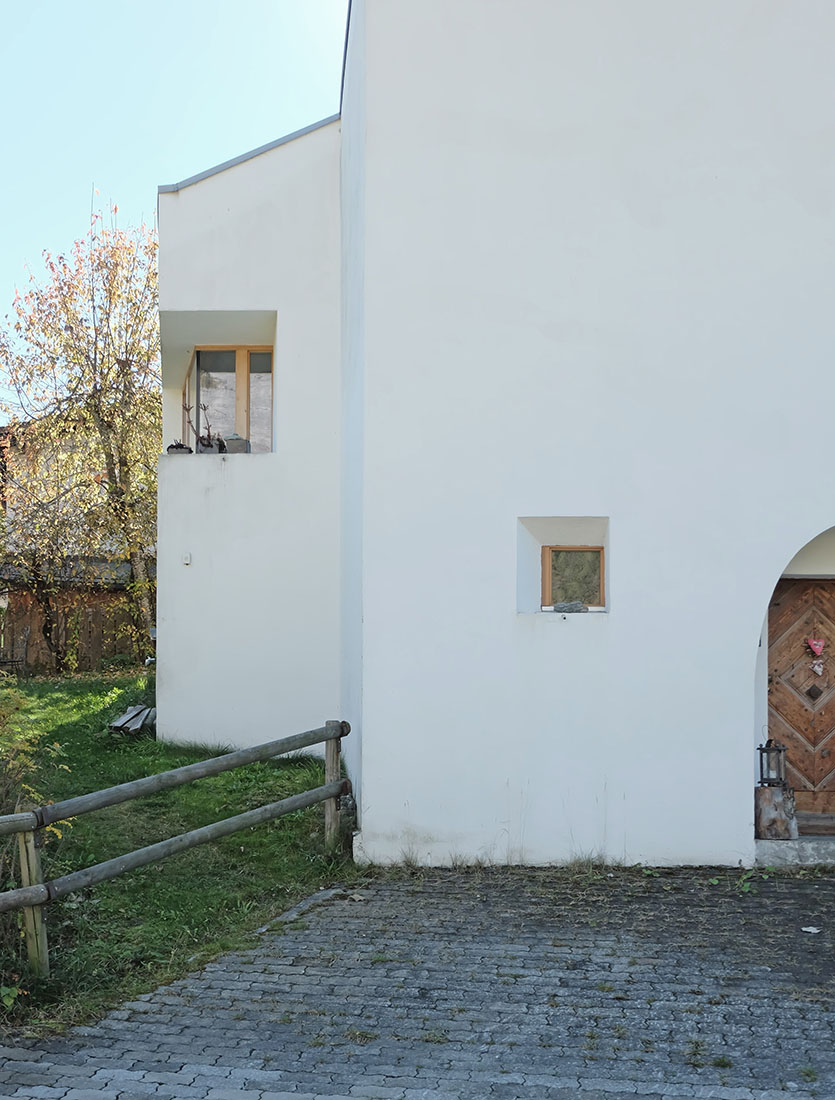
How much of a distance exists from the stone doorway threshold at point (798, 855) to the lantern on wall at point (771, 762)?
0.53m

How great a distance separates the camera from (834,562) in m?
8.03

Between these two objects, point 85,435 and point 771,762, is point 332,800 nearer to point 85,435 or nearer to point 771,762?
point 771,762

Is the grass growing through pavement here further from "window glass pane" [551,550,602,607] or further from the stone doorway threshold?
the stone doorway threshold

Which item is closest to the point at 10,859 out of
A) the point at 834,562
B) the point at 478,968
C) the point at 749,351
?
the point at 478,968

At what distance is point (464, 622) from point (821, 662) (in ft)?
9.90

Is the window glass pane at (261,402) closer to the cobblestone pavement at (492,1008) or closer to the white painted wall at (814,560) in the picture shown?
the white painted wall at (814,560)

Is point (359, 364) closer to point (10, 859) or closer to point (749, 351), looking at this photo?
point (749, 351)

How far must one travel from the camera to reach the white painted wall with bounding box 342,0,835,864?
696 cm

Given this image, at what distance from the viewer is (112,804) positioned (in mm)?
5656

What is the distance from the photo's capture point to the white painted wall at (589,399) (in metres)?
6.96

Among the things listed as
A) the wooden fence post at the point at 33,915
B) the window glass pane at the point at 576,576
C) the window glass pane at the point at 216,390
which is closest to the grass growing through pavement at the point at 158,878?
the wooden fence post at the point at 33,915

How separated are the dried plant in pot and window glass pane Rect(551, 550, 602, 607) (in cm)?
525

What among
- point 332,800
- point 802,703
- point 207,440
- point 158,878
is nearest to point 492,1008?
point 332,800

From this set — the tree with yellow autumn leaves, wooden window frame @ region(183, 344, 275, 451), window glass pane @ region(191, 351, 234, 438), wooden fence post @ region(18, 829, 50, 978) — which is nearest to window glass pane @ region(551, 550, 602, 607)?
wooden fence post @ region(18, 829, 50, 978)
